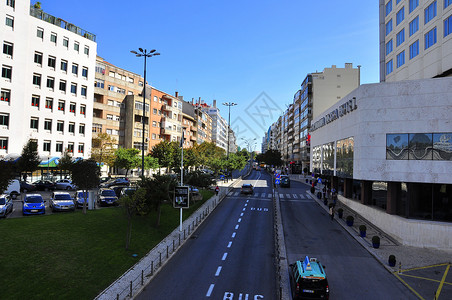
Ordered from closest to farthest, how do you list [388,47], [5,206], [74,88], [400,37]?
[5,206]
[400,37]
[388,47]
[74,88]

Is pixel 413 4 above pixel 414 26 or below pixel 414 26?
above

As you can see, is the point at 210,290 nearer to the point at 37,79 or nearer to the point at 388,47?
the point at 388,47

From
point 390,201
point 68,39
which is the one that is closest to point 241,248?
point 390,201

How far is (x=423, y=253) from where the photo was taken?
22453 mm

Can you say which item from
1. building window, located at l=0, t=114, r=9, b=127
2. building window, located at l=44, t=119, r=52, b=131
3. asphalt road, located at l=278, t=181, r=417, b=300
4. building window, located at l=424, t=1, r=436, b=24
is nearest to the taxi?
asphalt road, located at l=278, t=181, r=417, b=300

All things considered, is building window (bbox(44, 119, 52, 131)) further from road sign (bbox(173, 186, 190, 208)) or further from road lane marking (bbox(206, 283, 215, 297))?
road lane marking (bbox(206, 283, 215, 297))

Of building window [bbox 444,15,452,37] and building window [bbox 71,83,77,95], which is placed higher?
building window [bbox 444,15,452,37]

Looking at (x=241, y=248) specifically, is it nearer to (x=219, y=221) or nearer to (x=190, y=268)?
(x=190, y=268)

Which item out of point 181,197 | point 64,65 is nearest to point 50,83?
point 64,65

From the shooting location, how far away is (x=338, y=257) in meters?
21.0

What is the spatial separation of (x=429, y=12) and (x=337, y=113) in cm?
1551

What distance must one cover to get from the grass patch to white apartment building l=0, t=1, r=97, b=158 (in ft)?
97.8

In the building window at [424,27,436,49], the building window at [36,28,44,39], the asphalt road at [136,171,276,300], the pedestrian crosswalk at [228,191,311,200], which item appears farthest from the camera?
the building window at [36,28,44,39]

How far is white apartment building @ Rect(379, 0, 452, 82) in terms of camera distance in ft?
105
